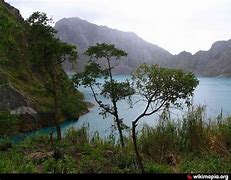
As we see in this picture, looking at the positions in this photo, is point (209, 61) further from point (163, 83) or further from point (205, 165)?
point (163, 83)

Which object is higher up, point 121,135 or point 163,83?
point 163,83

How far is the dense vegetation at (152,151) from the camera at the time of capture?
785cm

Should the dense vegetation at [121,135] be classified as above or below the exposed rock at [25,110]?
above

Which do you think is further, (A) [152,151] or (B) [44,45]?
(B) [44,45]

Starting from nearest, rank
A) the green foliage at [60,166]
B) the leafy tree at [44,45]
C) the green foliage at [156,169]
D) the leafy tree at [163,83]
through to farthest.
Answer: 1. the green foliage at [60,166]
2. the leafy tree at [163,83]
3. the green foliage at [156,169]
4. the leafy tree at [44,45]

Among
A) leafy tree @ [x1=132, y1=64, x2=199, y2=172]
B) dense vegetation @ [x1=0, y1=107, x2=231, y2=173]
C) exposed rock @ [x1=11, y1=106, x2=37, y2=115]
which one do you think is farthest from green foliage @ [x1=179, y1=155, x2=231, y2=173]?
exposed rock @ [x1=11, y1=106, x2=37, y2=115]

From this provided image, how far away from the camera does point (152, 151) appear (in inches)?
373

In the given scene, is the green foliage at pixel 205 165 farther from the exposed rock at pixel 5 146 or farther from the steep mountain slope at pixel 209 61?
the steep mountain slope at pixel 209 61

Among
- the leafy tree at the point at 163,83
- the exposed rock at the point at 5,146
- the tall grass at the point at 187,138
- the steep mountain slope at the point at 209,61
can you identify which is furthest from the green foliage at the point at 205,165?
the steep mountain slope at the point at 209,61

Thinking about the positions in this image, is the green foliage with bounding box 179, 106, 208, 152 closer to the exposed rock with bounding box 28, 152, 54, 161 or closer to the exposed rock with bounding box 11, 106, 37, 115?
the exposed rock with bounding box 28, 152, 54, 161

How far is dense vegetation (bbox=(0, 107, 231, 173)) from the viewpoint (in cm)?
785

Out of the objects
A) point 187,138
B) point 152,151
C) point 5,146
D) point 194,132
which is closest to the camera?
point 152,151

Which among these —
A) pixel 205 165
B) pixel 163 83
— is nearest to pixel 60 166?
pixel 163 83

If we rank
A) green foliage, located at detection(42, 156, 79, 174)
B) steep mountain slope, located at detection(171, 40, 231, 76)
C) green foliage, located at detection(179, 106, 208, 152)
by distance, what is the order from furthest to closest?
steep mountain slope, located at detection(171, 40, 231, 76) < green foliage, located at detection(179, 106, 208, 152) < green foliage, located at detection(42, 156, 79, 174)
